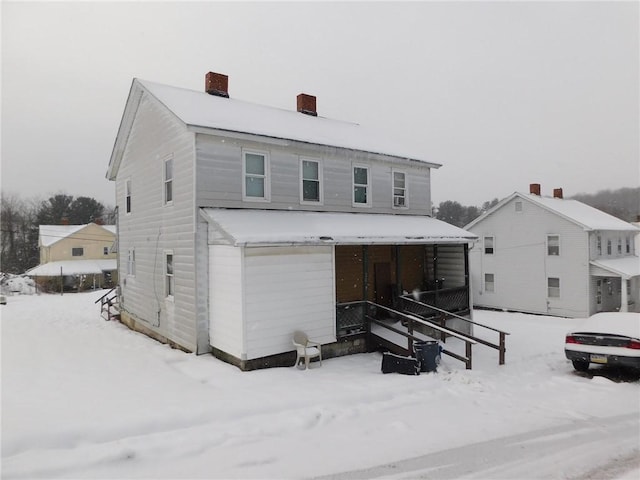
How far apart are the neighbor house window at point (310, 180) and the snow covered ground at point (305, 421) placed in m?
5.91

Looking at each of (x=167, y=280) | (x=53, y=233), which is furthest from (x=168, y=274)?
(x=53, y=233)

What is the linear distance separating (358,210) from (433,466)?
1094 cm

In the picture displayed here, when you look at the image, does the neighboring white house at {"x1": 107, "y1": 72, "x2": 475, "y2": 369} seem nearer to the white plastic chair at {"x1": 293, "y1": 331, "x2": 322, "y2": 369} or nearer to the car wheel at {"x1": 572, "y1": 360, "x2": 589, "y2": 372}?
the white plastic chair at {"x1": 293, "y1": 331, "x2": 322, "y2": 369}

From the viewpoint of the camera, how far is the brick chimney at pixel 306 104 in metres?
19.1

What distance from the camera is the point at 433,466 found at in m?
5.35

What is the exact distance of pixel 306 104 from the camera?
752 inches

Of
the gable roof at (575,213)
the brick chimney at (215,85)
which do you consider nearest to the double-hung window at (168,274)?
the brick chimney at (215,85)

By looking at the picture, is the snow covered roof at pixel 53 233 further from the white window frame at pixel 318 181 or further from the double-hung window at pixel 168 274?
the white window frame at pixel 318 181

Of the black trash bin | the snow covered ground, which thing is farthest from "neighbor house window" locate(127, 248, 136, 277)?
the black trash bin

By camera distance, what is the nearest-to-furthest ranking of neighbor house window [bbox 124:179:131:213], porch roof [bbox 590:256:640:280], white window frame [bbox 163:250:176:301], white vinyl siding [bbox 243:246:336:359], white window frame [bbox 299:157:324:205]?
1. white vinyl siding [bbox 243:246:336:359]
2. white window frame [bbox 163:250:176:301]
3. white window frame [bbox 299:157:324:205]
4. neighbor house window [bbox 124:179:131:213]
5. porch roof [bbox 590:256:640:280]

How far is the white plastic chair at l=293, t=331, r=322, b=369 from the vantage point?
10336 mm

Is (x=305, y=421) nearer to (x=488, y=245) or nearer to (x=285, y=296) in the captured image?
(x=285, y=296)

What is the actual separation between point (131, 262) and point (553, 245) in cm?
2578

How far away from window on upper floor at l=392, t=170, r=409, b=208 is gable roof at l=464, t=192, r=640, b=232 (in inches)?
584
